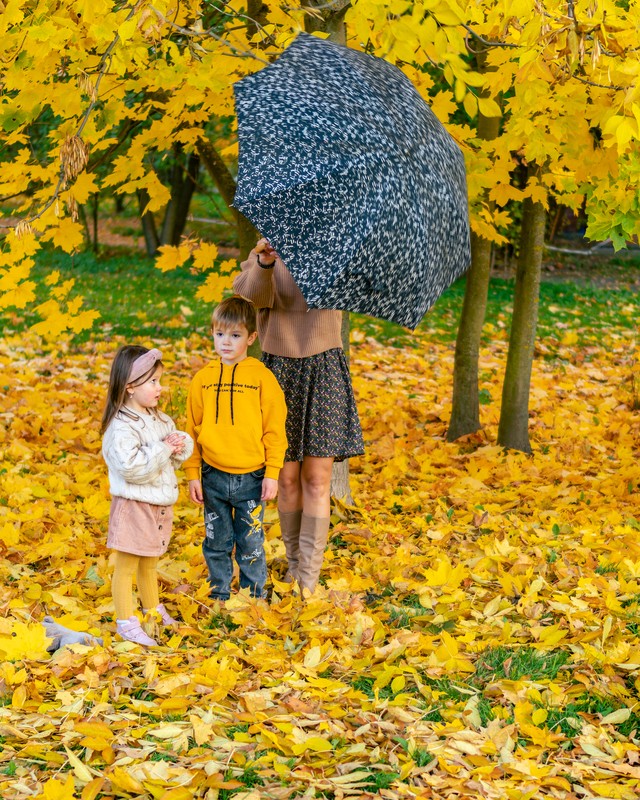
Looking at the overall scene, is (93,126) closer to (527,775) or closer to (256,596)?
(256,596)

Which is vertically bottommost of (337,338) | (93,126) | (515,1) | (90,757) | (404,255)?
(90,757)

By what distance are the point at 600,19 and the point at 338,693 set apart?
2.55m

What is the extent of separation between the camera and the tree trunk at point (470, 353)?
21.1ft

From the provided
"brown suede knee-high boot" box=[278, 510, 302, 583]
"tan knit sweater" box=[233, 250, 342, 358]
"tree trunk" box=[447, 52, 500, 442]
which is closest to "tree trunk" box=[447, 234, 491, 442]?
"tree trunk" box=[447, 52, 500, 442]

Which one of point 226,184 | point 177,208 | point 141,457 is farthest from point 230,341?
point 177,208

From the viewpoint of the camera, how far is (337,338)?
12.1 ft

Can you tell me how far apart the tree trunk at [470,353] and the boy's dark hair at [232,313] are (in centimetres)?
316

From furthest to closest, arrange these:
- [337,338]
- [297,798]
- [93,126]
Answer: [93,126] < [337,338] < [297,798]

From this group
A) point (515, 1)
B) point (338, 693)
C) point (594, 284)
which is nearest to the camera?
Result: point (515, 1)

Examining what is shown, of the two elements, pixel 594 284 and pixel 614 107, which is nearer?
pixel 614 107

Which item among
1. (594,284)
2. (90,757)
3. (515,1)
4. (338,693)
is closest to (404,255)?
(515,1)

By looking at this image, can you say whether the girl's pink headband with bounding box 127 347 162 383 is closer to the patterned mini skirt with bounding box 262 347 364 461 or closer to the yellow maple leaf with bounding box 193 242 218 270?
the patterned mini skirt with bounding box 262 347 364 461

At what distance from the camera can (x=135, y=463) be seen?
10.8 feet

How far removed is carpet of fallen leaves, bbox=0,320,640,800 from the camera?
8.48ft
